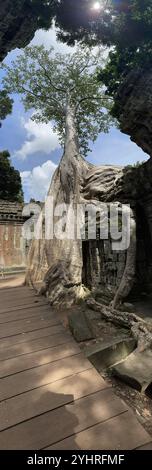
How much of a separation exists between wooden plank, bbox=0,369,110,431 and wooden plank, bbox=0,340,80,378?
0.37 metres

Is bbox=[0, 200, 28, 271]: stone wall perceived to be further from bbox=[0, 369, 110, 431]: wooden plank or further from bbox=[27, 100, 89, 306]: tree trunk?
bbox=[0, 369, 110, 431]: wooden plank

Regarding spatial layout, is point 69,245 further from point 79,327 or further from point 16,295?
point 79,327

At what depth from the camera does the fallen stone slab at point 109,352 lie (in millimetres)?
2678

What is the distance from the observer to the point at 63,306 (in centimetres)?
430

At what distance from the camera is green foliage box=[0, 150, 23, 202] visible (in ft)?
57.4

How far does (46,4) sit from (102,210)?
13.9 ft

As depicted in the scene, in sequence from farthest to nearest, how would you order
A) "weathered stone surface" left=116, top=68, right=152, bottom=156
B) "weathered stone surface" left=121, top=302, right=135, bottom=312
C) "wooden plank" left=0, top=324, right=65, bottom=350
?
"weathered stone surface" left=116, top=68, right=152, bottom=156, "weathered stone surface" left=121, top=302, right=135, bottom=312, "wooden plank" left=0, top=324, right=65, bottom=350

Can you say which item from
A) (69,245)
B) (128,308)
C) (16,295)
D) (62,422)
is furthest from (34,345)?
(69,245)

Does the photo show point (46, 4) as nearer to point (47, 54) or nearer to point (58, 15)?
point (58, 15)

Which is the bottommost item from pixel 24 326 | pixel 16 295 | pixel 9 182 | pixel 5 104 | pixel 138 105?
pixel 24 326

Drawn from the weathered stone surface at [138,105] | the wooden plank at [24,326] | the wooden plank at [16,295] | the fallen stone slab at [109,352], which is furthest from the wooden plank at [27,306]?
the weathered stone surface at [138,105]

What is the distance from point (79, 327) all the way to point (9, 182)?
15.9 meters

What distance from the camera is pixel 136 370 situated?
244 cm

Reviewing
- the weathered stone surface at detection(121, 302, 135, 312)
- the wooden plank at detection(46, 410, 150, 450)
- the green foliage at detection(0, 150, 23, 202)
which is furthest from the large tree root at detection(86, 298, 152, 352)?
the green foliage at detection(0, 150, 23, 202)
